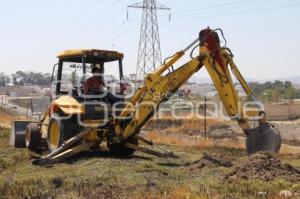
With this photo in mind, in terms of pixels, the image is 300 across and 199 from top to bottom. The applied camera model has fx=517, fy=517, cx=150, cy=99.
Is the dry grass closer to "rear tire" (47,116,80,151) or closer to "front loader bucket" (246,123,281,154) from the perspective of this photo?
"rear tire" (47,116,80,151)

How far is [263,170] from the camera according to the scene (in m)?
9.48

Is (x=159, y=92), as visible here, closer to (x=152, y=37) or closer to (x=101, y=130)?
(x=101, y=130)

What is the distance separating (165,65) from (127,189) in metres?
4.60

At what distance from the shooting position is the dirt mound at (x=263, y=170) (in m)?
9.15

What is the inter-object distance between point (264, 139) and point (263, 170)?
1.86 meters

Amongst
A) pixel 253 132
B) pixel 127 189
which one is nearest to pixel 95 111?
pixel 253 132

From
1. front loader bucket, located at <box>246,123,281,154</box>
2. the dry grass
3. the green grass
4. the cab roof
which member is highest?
the cab roof

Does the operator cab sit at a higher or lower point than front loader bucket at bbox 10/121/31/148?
higher

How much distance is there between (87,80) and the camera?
13008mm

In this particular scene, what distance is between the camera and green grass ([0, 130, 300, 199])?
25.2ft

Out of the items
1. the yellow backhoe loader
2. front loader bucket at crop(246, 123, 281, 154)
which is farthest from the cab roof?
front loader bucket at crop(246, 123, 281, 154)

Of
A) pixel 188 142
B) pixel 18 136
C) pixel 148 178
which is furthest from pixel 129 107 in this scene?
pixel 188 142

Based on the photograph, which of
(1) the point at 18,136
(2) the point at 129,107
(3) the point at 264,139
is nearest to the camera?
(3) the point at 264,139

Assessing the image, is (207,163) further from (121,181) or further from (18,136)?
(18,136)
